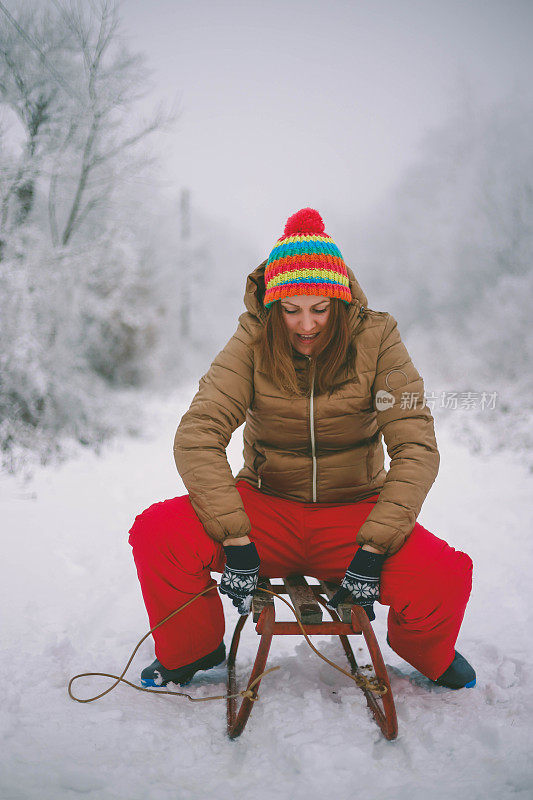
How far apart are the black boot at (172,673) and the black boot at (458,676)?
794mm

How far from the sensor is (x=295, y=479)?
186cm

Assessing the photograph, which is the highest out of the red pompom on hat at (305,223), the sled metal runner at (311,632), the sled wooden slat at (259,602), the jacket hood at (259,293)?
the red pompom on hat at (305,223)

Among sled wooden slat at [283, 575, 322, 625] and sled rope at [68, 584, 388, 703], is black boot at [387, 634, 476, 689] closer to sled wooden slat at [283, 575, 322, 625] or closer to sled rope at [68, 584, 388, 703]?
sled rope at [68, 584, 388, 703]

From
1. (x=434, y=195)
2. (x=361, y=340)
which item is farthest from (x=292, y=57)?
(x=361, y=340)

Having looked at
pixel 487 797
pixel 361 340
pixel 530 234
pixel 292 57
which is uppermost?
pixel 292 57

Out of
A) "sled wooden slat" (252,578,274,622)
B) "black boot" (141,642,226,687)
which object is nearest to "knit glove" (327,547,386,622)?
"sled wooden slat" (252,578,274,622)

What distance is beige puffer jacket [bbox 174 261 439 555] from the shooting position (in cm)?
167

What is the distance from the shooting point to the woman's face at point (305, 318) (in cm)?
177

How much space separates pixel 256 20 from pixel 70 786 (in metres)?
6.96

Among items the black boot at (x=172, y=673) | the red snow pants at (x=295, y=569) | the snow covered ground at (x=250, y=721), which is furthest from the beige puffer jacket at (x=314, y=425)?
the snow covered ground at (x=250, y=721)

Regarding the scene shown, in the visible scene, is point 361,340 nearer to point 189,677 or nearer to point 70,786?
point 189,677

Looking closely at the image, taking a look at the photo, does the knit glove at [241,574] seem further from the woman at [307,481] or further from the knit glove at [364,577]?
the knit glove at [364,577]

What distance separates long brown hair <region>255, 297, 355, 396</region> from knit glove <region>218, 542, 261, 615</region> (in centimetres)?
60

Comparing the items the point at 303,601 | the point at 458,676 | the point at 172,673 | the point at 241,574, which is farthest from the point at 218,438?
the point at 458,676
